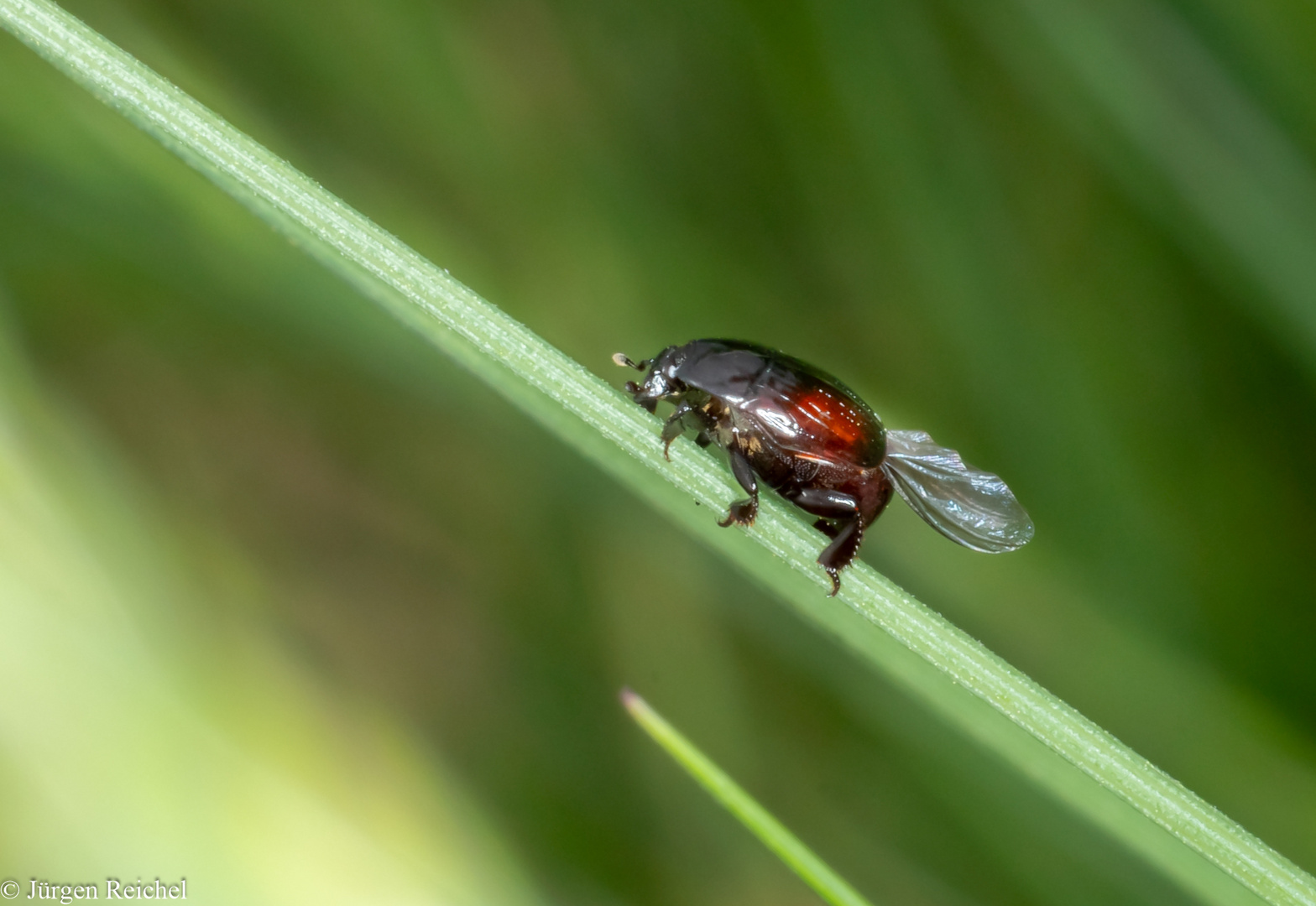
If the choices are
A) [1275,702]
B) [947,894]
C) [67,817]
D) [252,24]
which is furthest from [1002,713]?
[252,24]

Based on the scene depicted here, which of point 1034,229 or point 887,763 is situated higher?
point 1034,229

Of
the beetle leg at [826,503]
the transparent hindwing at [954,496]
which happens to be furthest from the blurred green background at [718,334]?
the beetle leg at [826,503]

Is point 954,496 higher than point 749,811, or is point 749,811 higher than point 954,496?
point 954,496

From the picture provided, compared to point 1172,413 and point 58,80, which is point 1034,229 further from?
point 58,80

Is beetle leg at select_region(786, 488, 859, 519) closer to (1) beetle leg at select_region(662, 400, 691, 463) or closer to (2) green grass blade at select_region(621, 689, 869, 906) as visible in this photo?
(1) beetle leg at select_region(662, 400, 691, 463)

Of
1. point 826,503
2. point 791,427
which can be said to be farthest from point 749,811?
point 791,427

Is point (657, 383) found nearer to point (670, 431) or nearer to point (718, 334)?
point (670, 431)

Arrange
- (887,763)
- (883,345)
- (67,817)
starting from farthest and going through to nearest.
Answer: (883,345) < (887,763) < (67,817)

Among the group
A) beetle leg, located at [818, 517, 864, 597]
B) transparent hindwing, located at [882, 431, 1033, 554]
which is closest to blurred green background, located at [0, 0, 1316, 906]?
transparent hindwing, located at [882, 431, 1033, 554]
